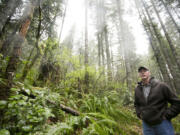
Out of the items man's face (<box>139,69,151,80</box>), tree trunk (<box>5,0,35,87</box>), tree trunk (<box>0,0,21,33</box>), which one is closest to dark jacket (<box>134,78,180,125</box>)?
man's face (<box>139,69,151,80</box>)

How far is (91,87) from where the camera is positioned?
5.07m

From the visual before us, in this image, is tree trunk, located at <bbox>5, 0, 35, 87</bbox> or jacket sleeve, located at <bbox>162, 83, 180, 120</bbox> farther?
jacket sleeve, located at <bbox>162, 83, 180, 120</bbox>

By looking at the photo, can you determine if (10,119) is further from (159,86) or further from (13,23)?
(13,23)

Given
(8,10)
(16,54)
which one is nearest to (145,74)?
(16,54)

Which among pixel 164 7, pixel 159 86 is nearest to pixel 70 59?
pixel 159 86

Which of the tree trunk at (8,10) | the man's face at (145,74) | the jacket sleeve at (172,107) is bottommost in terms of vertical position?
the jacket sleeve at (172,107)

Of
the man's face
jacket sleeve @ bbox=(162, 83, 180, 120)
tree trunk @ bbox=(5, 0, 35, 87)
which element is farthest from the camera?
the man's face

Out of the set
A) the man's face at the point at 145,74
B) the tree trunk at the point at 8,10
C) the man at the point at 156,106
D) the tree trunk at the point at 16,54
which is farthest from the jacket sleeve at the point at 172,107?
the tree trunk at the point at 8,10

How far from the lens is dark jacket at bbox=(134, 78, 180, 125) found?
1.83 meters

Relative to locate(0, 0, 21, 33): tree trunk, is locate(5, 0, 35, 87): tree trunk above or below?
below

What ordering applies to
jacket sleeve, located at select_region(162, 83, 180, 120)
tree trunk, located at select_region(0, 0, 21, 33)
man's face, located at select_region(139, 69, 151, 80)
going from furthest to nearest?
tree trunk, located at select_region(0, 0, 21, 33) → man's face, located at select_region(139, 69, 151, 80) → jacket sleeve, located at select_region(162, 83, 180, 120)

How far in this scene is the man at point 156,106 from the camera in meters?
1.83

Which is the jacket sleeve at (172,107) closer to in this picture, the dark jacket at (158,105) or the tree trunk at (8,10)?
the dark jacket at (158,105)

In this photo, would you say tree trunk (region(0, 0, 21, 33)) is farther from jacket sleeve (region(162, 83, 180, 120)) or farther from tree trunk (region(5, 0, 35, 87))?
jacket sleeve (region(162, 83, 180, 120))
